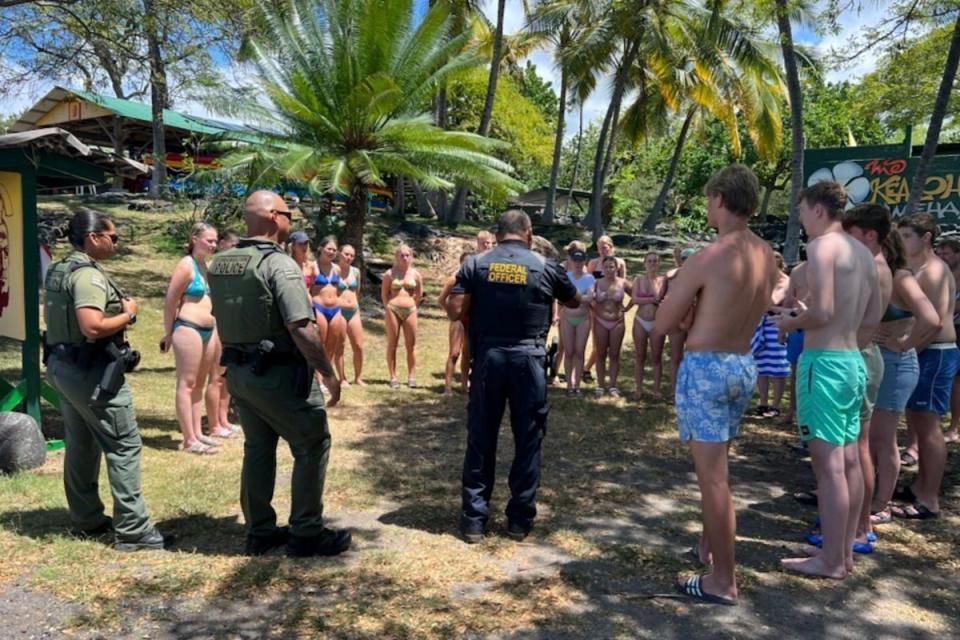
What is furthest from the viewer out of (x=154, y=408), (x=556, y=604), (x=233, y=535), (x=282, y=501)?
(x=154, y=408)

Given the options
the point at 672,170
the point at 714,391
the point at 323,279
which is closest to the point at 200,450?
the point at 323,279

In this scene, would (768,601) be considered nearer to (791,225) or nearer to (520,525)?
(520,525)

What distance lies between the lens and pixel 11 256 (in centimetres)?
544

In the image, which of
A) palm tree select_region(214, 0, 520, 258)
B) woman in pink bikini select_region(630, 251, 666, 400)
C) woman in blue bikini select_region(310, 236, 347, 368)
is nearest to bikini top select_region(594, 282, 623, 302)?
woman in pink bikini select_region(630, 251, 666, 400)

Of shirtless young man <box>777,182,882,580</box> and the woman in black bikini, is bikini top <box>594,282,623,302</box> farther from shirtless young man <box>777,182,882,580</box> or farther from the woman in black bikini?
shirtless young man <box>777,182,882,580</box>

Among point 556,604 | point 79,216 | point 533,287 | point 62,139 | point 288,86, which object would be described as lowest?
point 556,604

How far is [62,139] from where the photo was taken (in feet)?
16.0

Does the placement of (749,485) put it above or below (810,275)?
below

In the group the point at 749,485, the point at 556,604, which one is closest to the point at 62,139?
the point at 556,604

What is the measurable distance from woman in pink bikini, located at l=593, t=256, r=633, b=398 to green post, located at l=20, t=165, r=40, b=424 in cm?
531

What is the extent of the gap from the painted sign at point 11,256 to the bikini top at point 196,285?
4.01ft

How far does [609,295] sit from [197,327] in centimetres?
439

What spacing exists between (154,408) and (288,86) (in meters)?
8.29

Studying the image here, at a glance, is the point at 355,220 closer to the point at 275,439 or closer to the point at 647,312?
the point at 647,312
